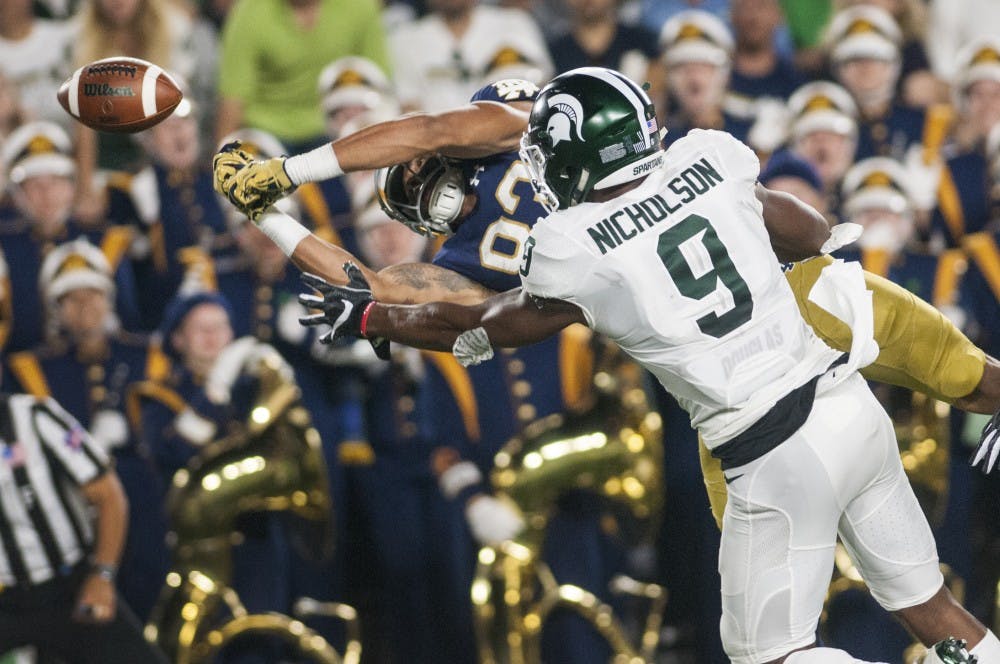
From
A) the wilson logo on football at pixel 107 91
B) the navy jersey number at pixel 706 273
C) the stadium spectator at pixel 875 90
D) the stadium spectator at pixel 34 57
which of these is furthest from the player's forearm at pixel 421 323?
the stadium spectator at pixel 34 57

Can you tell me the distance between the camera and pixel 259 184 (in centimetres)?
470

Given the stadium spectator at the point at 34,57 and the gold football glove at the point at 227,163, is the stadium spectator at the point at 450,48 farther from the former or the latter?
the gold football glove at the point at 227,163

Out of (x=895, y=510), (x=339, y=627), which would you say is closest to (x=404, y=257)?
(x=339, y=627)

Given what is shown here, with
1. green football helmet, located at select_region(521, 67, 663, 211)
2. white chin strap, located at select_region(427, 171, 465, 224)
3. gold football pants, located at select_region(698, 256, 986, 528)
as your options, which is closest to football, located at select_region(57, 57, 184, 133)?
white chin strap, located at select_region(427, 171, 465, 224)

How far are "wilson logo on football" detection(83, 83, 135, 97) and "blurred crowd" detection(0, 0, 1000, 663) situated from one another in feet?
6.54

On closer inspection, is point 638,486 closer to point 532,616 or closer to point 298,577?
point 532,616

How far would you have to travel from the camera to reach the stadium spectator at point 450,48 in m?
8.04

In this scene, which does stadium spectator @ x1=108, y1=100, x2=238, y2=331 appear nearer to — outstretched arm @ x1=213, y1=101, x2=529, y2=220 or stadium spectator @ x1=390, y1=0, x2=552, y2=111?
stadium spectator @ x1=390, y1=0, x2=552, y2=111

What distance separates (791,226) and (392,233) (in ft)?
8.54

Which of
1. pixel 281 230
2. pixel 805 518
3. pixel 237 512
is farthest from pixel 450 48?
pixel 805 518

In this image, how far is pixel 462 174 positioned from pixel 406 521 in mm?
1872

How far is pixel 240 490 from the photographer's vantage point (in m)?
6.43

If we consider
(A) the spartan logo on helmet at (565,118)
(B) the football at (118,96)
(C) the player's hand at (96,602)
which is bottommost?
(C) the player's hand at (96,602)

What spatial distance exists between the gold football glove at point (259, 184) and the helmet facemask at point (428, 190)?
0.40m
